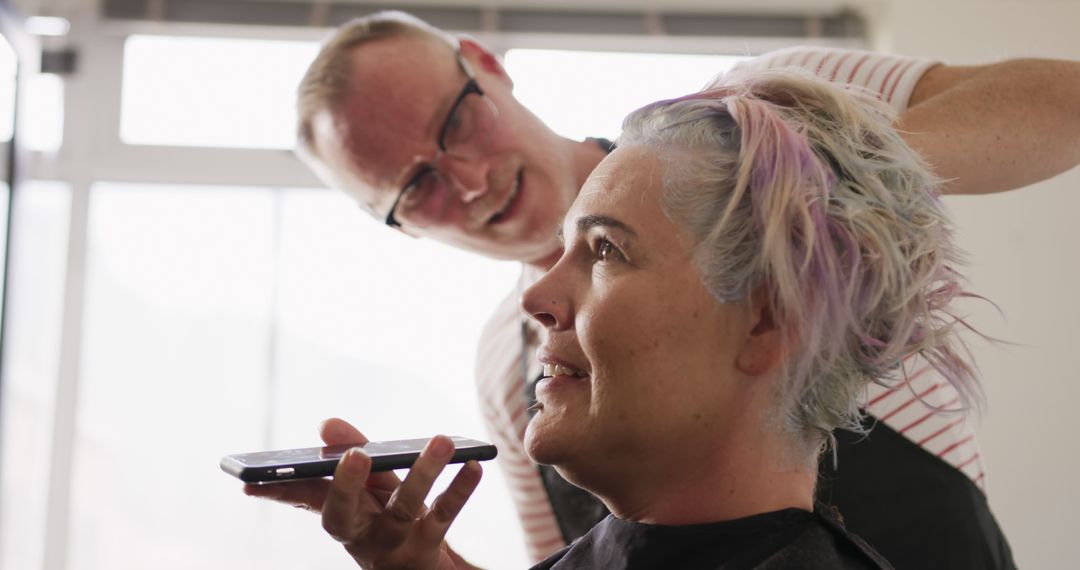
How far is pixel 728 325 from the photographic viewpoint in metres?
0.95

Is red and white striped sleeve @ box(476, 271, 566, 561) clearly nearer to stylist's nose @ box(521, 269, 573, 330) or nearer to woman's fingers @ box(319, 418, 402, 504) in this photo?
woman's fingers @ box(319, 418, 402, 504)

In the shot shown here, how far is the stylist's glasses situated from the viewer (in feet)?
5.41

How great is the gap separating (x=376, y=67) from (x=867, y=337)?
0.97m

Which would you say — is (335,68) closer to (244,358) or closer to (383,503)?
(383,503)

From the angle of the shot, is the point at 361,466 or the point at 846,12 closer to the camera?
the point at 361,466

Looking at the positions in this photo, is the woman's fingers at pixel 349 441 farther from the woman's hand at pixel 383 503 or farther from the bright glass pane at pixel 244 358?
the bright glass pane at pixel 244 358

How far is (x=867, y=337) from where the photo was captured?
96cm

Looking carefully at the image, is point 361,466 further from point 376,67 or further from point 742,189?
point 376,67

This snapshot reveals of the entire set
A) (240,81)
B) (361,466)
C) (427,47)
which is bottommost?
(240,81)

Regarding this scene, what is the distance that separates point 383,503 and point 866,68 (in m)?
0.87

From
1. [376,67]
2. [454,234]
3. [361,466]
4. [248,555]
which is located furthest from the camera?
[248,555]

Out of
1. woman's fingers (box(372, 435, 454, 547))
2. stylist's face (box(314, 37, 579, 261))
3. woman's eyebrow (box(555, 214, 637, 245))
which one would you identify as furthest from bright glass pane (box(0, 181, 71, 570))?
woman's eyebrow (box(555, 214, 637, 245))

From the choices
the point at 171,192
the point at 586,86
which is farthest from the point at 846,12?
the point at 171,192

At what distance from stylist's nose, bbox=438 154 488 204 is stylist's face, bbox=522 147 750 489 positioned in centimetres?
67
